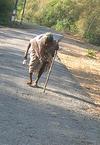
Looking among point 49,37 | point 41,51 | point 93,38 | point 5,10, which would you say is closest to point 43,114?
point 49,37

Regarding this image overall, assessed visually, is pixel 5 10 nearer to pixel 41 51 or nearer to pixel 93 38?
pixel 93 38

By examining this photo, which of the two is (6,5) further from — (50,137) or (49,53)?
(50,137)

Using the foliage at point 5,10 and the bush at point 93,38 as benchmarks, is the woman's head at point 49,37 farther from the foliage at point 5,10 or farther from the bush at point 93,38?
the bush at point 93,38

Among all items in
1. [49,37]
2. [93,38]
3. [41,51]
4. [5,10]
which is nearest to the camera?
[49,37]

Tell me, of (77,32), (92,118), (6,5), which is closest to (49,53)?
(92,118)

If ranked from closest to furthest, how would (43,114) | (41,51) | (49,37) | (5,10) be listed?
(43,114) < (49,37) < (41,51) < (5,10)

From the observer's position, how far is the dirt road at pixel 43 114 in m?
9.35

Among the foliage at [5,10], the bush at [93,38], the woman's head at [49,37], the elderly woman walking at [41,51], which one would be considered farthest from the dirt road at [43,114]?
the bush at [93,38]

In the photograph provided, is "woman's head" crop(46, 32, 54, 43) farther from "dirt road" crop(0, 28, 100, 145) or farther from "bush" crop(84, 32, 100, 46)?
"bush" crop(84, 32, 100, 46)

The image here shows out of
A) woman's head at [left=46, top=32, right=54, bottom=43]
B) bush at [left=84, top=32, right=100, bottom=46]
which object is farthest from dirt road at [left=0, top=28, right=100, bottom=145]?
bush at [left=84, top=32, right=100, bottom=46]

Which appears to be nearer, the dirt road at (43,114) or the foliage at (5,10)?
the dirt road at (43,114)

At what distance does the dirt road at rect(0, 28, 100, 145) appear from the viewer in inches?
368

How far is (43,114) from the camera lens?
37.6 feet

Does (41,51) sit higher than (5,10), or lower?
higher
